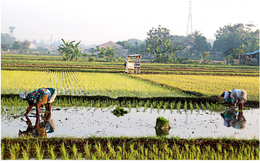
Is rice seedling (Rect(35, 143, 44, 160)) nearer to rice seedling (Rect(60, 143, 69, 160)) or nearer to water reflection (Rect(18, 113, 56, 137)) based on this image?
rice seedling (Rect(60, 143, 69, 160))

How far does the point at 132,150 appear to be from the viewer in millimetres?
4516


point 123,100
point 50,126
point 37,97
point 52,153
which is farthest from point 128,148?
point 123,100

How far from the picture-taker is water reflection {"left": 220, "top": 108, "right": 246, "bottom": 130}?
660 centimetres

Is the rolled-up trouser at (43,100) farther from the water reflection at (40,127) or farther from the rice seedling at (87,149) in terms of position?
the rice seedling at (87,149)

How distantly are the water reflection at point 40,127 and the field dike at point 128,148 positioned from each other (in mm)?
607

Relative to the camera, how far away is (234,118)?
7.31 metres

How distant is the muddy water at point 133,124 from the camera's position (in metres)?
5.71

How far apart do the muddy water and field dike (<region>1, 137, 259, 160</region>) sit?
0.45 metres

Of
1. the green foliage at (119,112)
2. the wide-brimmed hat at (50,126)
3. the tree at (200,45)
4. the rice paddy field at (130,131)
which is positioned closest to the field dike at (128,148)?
the rice paddy field at (130,131)

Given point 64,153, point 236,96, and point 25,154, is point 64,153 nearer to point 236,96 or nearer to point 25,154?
point 25,154

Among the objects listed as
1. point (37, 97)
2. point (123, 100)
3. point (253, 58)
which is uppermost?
point (253, 58)

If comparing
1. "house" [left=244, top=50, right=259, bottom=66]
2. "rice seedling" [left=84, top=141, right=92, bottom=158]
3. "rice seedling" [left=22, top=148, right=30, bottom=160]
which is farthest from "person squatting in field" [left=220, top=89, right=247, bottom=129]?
"house" [left=244, top=50, right=259, bottom=66]

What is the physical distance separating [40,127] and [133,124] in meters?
1.97

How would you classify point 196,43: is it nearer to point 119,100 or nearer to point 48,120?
point 119,100
